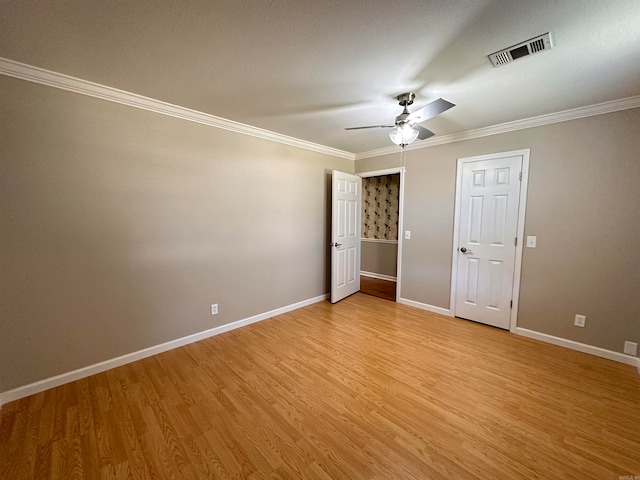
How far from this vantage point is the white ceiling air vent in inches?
60.2

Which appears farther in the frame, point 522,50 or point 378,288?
point 378,288

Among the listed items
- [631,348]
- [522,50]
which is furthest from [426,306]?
[522,50]

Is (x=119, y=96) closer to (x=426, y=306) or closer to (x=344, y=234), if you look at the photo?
(x=344, y=234)

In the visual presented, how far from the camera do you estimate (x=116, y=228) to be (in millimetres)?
2291

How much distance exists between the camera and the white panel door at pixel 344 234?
157 inches

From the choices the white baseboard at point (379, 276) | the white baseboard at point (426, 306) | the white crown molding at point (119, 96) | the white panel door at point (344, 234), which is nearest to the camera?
the white crown molding at point (119, 96)

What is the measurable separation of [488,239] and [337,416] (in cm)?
275

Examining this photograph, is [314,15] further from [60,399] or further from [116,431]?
[60,399]

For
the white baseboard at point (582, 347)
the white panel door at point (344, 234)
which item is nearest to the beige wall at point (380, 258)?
the white panel door at point (344, 234)

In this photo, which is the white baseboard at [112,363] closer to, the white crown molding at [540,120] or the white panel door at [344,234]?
the white panel door at [344,234]

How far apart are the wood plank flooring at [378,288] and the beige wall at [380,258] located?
0.23 meters

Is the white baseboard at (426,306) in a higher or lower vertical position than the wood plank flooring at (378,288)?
higher

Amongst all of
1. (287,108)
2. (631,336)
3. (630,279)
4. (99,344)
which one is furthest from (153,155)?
(631,336)

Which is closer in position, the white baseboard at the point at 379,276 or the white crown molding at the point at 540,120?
the white crown molding at the point at 540,120
